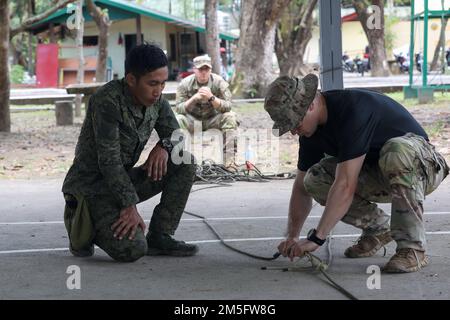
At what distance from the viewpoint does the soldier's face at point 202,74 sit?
926 cm

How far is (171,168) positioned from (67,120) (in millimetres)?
10959

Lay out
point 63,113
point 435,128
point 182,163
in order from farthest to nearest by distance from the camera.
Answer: point 63,113
point 435,128
point 182,163

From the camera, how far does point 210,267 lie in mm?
4645

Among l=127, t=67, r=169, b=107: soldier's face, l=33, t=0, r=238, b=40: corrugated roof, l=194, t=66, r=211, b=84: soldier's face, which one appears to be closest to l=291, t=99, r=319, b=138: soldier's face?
l=127, t=67, r=169, b=107: soldier's face

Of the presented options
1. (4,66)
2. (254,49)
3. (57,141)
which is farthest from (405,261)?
(254,49)

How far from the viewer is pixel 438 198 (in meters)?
7.23

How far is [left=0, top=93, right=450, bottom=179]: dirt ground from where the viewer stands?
10.1 m

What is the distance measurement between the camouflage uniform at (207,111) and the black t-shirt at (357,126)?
4894mm

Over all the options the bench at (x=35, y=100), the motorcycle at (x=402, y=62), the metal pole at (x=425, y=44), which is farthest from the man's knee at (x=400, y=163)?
the motorcycle at (x=402, y=62)

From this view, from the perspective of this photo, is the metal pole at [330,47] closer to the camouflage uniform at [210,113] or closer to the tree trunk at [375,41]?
the camouflage uniform at [210,113]

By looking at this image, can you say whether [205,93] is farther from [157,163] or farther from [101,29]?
[101,29]

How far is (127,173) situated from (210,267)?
0.80 m
